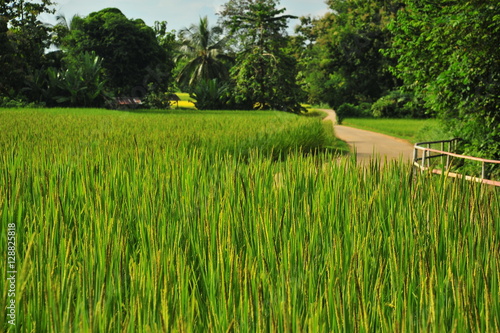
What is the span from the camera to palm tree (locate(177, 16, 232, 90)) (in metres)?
36.2

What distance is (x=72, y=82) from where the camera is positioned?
83.1 feet

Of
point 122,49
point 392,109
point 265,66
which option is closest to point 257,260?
point 265,66

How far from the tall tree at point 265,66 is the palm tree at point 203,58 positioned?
5457 millimetres

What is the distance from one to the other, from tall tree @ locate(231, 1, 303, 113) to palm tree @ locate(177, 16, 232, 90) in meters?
5.46

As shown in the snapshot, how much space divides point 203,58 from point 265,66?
25.5 feet

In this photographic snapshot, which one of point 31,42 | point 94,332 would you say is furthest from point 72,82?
point 94,332

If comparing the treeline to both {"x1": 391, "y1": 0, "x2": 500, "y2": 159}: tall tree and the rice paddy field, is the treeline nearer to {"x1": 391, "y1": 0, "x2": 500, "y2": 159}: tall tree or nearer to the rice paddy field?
{"x1": 391, "y1": 0, "x2": 500, "y2": 159}: tall tree

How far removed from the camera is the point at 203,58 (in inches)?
1438

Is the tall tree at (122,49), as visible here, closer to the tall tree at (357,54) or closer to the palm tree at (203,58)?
the palm tree at (203,58)

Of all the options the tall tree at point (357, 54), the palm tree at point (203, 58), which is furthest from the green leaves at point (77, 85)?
the tall tree at point (357, 54)

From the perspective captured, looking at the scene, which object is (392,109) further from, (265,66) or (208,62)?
(208,62)

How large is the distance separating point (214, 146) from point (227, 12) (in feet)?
142

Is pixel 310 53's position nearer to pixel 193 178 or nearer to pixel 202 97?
pixel 202 97

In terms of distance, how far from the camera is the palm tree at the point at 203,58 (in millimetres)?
36188
